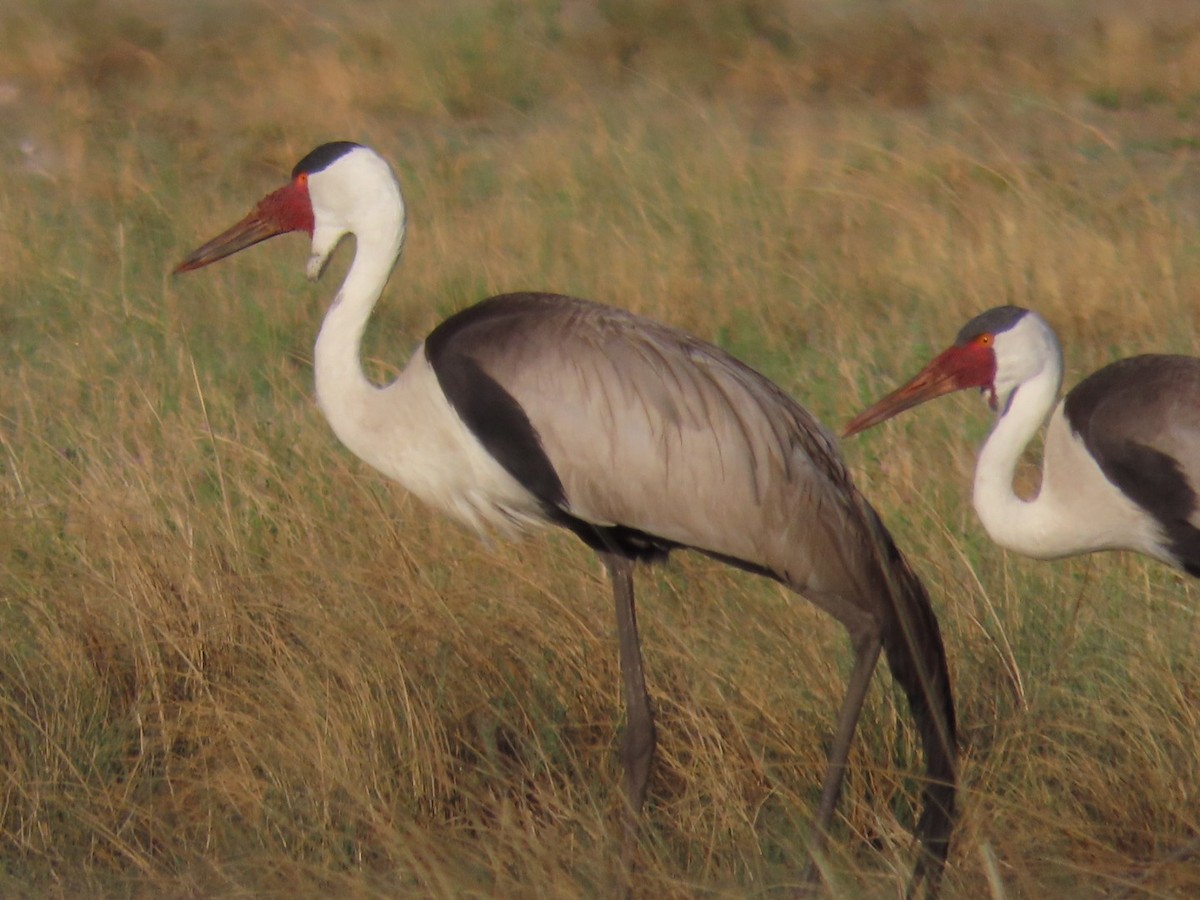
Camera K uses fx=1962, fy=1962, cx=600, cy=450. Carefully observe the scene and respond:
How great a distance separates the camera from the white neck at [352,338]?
3951 millimetres

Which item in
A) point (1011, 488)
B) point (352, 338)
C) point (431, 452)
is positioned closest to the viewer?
point (431, 452)

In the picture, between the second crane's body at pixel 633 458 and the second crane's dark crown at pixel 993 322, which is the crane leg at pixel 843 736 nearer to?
the second crane's body at pixel 633 458

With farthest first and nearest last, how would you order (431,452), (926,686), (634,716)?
1. (431,452)
2. (634,716)
3. (926,686)

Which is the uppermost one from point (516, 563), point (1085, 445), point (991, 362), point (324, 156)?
point (324, 156)

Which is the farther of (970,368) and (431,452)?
(970,368)

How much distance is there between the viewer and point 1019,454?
13.5ft

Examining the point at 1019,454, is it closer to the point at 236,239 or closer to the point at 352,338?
the point at 352,338

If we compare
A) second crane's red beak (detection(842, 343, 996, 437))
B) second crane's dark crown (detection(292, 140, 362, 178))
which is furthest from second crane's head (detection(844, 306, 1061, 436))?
second crane's dark crown (detection(292, 140, 362, 178))

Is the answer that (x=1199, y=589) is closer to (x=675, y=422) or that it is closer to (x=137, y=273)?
(x=675, y=422)

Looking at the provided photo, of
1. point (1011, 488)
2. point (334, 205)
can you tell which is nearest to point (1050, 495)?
point (1011, 488)

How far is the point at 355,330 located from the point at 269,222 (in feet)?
1.63

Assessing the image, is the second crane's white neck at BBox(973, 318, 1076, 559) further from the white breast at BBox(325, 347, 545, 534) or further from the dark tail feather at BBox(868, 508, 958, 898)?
the white breast at BBox(325, 347, 545, 534)

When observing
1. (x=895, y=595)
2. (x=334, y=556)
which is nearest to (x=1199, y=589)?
(x=895, y=595)

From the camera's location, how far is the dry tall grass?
3.54 metres
